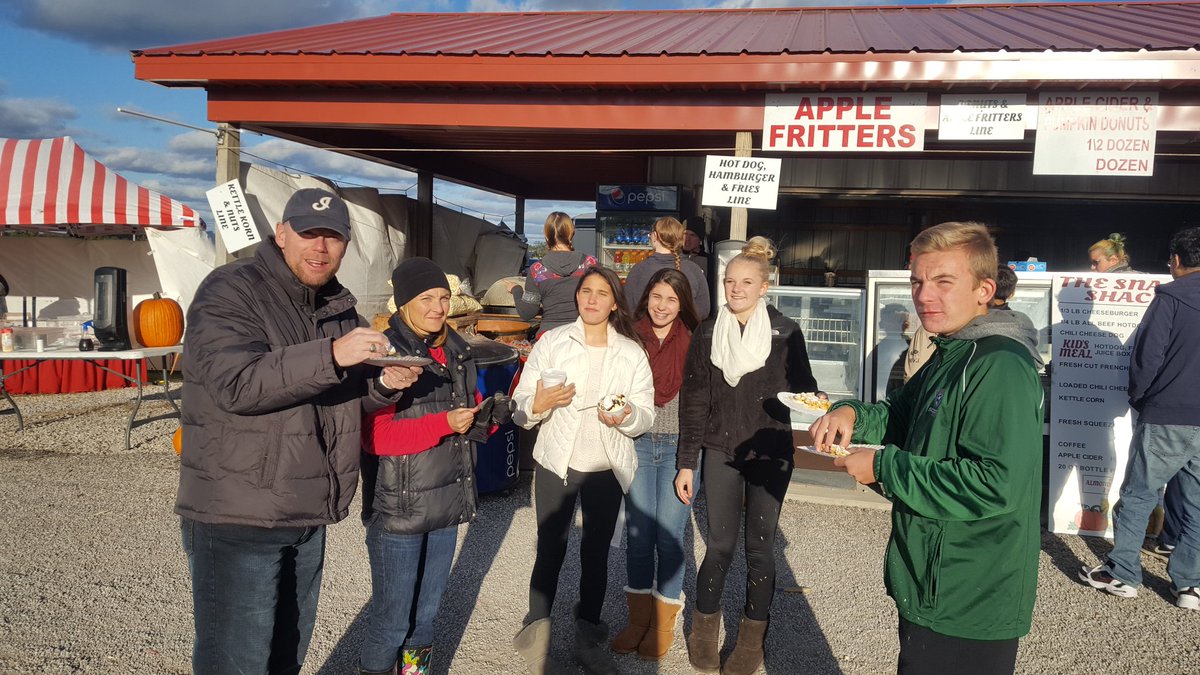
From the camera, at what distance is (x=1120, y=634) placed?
3803mm

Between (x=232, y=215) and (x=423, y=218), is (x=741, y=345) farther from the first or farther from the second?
(x=423, y=218)

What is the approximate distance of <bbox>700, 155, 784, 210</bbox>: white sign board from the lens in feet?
19.1

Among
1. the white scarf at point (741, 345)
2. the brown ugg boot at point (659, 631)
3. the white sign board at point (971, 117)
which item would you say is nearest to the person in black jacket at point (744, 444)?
the white scarf at point (741, 345)

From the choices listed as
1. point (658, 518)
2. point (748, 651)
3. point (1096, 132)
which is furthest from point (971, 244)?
point (1096, 132)

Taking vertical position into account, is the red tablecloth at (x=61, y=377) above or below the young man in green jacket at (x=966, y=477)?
below

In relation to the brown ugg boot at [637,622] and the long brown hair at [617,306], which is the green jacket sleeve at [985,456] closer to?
the long brown hair at [617,306]

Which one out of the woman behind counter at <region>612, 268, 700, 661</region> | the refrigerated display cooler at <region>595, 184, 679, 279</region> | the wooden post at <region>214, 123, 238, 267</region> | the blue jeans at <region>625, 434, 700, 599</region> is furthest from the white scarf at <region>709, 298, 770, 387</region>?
the refrigerated display cooler at <region>595, 184, 679, 279</region>

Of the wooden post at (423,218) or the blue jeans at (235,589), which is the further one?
the wooden post at (423,218)

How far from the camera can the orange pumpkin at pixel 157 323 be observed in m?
8.43

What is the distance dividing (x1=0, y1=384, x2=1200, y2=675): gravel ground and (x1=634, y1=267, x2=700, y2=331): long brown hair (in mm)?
1648

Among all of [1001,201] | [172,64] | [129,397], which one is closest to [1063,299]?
[1001,201]

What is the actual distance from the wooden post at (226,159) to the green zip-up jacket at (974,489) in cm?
651

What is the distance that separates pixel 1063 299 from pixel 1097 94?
5.54 ft

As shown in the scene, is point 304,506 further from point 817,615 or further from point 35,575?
point 35,575
